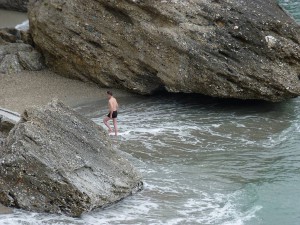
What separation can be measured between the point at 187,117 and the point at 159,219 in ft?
22.1

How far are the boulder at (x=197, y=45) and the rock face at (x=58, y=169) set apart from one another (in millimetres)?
6216

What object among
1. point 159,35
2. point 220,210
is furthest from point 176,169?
point 159,35

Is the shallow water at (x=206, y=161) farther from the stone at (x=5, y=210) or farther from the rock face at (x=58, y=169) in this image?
the rock face at (x=58, y=169)

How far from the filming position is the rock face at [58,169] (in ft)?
36.7

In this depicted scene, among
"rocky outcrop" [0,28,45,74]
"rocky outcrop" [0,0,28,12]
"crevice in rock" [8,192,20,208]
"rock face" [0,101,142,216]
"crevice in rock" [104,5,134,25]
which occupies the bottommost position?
"crevice in rock" [8,192,20,208]

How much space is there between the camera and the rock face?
11.2 meters

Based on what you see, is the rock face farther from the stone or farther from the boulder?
the boulder

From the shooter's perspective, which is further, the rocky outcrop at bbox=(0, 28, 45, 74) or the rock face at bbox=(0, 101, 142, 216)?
the rocky outcrop at bbox=(0, 28, 45, 74)

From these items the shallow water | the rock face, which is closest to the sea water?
the shallow water

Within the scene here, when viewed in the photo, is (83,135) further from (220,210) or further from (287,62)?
(287,62)

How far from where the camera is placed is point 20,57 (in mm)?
21797

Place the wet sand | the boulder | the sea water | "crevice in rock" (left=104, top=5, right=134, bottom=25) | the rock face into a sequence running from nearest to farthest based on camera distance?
1. the rock face
2. the sea water
3. the boulder
4. the wet sand
5. "crevice in rock" (left=104, top=5, right=134, bottom=25)

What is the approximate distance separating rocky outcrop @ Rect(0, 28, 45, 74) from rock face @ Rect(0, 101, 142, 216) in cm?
930

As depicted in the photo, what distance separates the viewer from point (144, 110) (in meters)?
18.6
